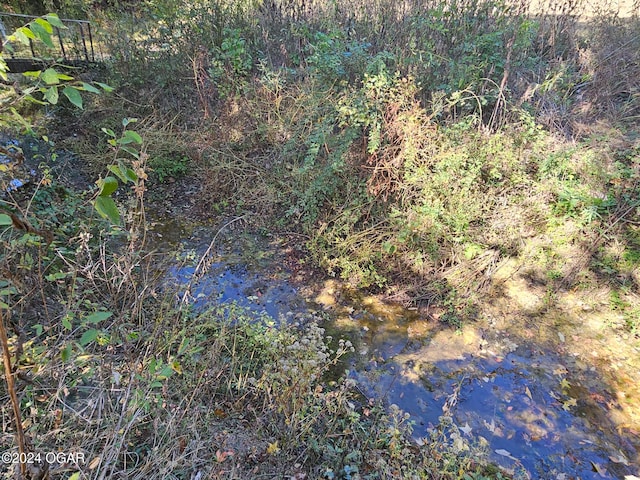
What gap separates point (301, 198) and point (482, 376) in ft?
10.6

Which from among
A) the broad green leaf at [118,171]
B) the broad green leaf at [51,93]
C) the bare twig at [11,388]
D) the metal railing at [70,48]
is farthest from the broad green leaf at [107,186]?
the metal railing at [70,48]

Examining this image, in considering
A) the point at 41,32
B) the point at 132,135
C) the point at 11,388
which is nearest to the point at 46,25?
the point at 41,32

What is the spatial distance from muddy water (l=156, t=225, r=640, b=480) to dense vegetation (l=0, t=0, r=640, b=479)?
268mm

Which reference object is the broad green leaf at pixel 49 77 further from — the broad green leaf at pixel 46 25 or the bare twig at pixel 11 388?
the bare twig at pixel 11 388

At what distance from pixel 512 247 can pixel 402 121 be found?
1.97 meters

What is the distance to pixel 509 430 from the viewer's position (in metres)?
3.22

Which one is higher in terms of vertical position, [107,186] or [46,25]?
[46,25]

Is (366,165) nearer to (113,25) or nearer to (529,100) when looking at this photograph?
(529,100)

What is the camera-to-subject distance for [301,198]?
18.0 feet

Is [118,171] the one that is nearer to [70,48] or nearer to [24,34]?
[24,34]

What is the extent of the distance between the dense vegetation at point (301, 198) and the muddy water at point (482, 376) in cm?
27

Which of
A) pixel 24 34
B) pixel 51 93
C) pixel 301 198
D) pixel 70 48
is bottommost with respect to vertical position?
pixel 301 198

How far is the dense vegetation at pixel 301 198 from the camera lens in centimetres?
243

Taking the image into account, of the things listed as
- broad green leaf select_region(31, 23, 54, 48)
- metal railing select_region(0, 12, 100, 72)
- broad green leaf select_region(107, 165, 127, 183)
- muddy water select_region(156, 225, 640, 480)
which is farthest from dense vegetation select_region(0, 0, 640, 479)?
metal railing select_region(0, 12, 100, 72)
